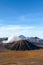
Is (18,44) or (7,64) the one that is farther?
(18,44)

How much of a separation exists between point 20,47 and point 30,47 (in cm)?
566

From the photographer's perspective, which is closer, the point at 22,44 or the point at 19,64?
the point at 19,64

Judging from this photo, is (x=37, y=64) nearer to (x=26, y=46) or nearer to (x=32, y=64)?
(x=32, y=64)

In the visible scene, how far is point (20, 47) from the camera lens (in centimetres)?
9181

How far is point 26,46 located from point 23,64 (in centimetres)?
6590

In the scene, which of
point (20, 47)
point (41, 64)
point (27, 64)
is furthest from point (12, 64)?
point (20, 47)

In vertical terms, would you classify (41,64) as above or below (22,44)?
below

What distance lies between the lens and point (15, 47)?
3632 inches

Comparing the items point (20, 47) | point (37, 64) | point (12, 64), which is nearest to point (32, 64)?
point (37, 64)

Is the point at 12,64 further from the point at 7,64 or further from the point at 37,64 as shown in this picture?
the point at 37,64

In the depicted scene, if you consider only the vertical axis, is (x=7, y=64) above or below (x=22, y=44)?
below

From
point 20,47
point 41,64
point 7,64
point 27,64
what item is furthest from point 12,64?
point 20,47

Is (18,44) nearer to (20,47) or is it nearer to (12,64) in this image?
(20,47)

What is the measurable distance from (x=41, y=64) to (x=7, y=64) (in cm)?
564
